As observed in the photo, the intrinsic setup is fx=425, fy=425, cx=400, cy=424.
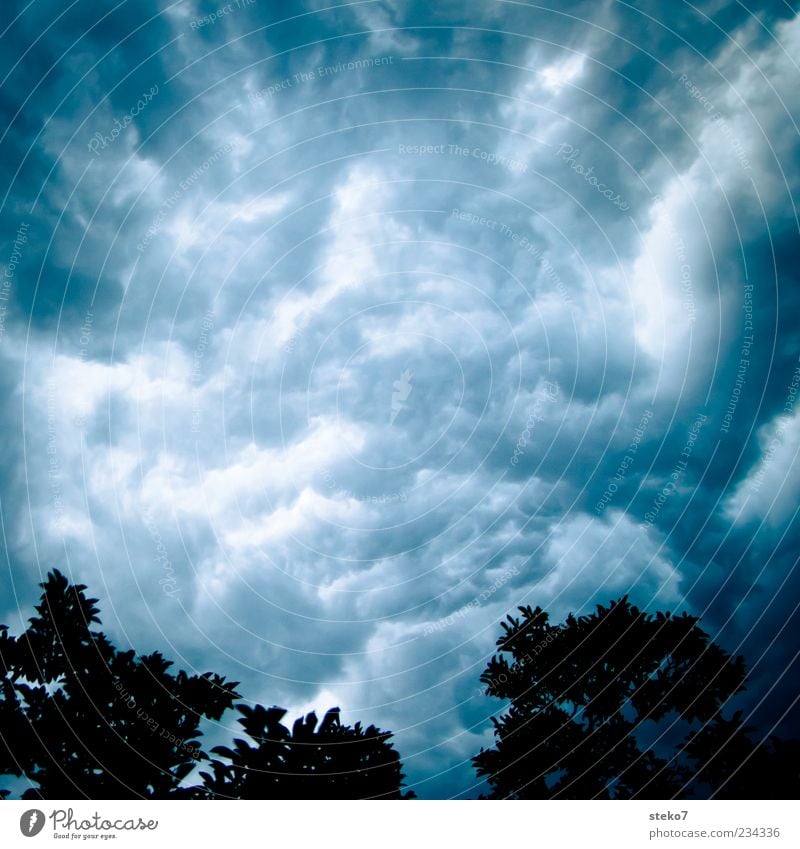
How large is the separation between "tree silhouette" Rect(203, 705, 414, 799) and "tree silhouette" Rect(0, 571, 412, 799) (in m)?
0.03

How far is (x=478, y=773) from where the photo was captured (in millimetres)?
14648

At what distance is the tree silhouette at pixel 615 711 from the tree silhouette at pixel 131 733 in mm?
4650

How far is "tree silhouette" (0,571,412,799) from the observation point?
1133cm

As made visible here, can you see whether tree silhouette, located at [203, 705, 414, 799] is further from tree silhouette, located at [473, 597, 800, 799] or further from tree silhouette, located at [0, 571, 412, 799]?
tree silhouette, located at [473, 597, 800, 799]

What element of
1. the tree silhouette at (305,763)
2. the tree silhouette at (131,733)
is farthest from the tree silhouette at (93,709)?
the tree silhouette at (305,763)
